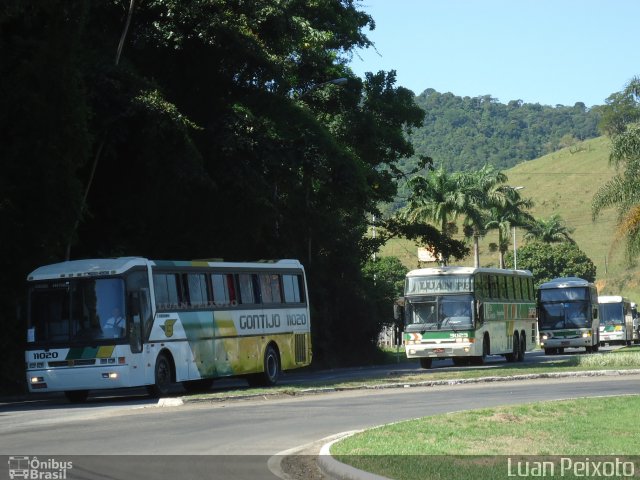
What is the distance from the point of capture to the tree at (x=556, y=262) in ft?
415

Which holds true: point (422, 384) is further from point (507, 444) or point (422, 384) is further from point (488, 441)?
point (507, 444)

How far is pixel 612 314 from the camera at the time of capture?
7581 centimetres

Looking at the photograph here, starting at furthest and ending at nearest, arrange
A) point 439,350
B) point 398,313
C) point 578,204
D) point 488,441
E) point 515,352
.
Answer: point 578,204 < point 515,352 < point 398,313 < point 439,350 < point 488,441

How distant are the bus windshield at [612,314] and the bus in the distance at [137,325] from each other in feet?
153

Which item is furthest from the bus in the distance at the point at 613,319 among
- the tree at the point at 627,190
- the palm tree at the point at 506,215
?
the tree at the point at 627,190

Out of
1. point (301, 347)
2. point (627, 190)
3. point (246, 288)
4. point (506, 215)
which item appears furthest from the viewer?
point (506, 215)

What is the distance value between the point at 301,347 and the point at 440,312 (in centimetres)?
821

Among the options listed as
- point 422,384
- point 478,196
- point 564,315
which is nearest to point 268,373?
point 422,384

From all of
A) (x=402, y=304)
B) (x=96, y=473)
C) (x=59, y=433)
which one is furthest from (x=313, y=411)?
(x=402, y=304)

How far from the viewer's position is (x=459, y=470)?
12.6 m

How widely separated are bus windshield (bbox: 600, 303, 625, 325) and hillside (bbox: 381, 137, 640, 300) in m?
57.1

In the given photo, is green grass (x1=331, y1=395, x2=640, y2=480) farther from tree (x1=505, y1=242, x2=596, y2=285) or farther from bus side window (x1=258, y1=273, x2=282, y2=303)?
tree (x1=505, y1=242, x2=596, y2=285)

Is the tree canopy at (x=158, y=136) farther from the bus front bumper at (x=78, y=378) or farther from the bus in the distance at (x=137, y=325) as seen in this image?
the bus front bumper at (x=78, y=378)

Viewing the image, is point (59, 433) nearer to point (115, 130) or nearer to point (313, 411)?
point (313, 411)
